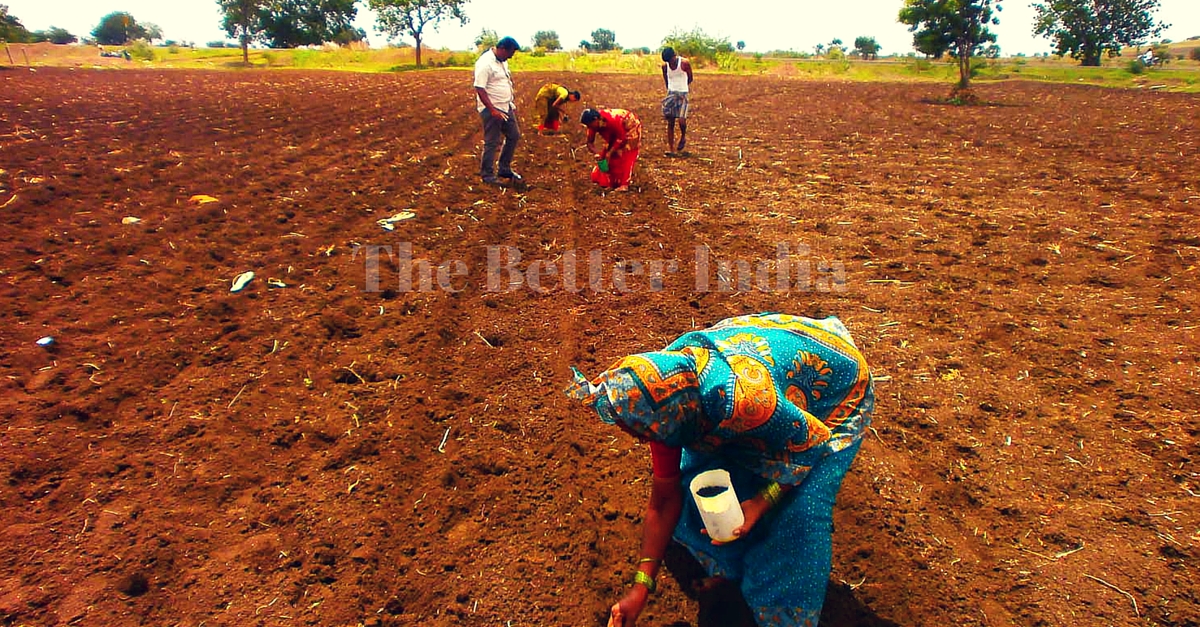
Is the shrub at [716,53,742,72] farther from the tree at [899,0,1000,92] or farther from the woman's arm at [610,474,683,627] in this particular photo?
the woman's arm at [610,474,683,627]

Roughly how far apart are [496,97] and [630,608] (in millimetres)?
6164

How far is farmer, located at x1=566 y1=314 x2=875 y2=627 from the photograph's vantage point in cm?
171

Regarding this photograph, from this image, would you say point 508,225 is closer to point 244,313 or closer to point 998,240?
point 244,313

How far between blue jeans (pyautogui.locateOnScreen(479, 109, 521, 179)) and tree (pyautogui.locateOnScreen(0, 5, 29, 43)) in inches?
1879

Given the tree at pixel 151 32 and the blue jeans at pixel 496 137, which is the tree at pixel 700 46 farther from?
the tree at pixel 151 32

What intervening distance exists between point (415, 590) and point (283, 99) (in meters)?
15.7

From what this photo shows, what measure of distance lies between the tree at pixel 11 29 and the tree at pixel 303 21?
1497 centimetres

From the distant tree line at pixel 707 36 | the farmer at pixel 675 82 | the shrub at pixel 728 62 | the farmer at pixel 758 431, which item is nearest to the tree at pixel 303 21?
the distant tree line at pixel 707 36

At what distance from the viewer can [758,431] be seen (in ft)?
5.85

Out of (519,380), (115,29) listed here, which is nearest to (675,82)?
(519,380)

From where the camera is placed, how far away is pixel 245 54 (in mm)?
36156

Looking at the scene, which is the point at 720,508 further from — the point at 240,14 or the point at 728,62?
the point at 240,14

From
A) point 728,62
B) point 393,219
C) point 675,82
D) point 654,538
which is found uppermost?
point 728,62

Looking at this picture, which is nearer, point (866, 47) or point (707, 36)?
point (707, 36)
